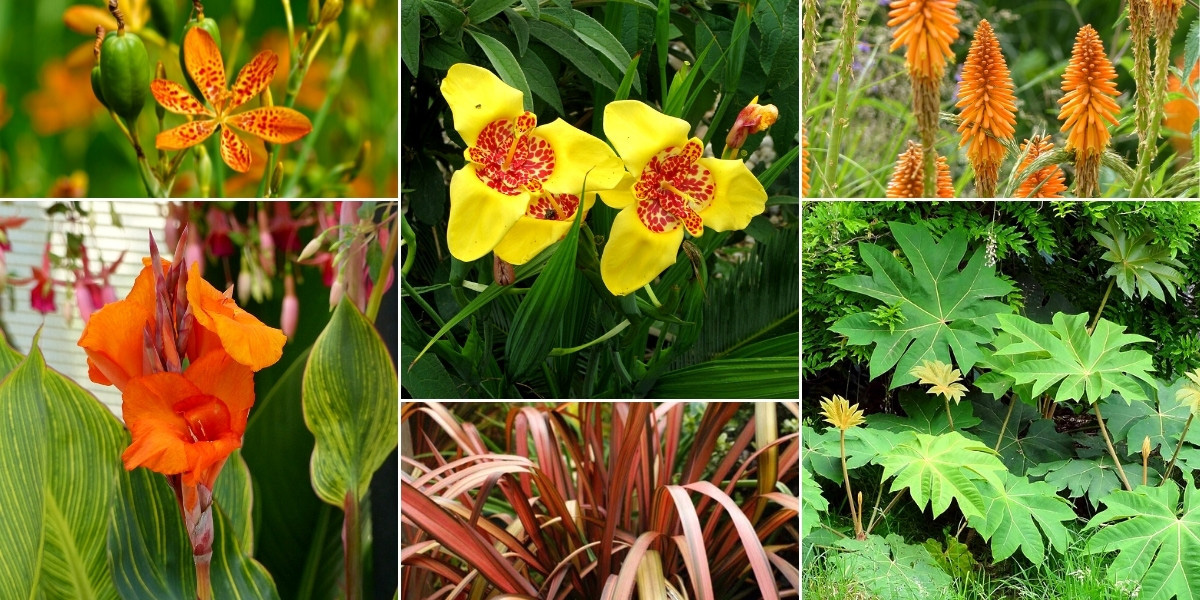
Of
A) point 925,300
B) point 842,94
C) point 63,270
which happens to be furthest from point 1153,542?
point 63,270

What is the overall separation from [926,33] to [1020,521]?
56 cm

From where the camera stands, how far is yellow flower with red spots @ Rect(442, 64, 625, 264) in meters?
0.92

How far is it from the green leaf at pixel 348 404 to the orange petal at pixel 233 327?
0.11 m

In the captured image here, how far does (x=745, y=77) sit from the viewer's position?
3.32 ft

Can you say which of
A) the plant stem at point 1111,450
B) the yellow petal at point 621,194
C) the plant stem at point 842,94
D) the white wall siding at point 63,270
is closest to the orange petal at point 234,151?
the white wall siding at point 63,270

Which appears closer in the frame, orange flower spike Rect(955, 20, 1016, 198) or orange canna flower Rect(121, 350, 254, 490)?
orange canna flower Rect(121, 350, 254, 490)

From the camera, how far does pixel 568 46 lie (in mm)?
963

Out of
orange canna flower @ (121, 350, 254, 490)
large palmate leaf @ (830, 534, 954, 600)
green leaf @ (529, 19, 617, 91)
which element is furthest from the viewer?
large palmate leaf @ (830, 534, 954, 600)

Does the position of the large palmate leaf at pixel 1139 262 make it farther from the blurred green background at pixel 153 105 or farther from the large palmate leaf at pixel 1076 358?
the blurred green background at pixel 153 105

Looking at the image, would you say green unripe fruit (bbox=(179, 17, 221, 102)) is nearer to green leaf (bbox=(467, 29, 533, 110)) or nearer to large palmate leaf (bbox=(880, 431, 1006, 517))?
green leaf (bbox=(467, 29, 533, 110))

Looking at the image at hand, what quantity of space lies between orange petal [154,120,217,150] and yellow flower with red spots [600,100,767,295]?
1.47 feet

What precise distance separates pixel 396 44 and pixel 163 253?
37 cm

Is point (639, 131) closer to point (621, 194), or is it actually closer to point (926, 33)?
point (621, 194)

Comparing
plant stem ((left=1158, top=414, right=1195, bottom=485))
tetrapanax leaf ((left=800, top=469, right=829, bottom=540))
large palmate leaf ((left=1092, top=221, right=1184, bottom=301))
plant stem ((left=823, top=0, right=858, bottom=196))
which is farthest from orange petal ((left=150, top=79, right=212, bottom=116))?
plant stem ((left=1158, top=414, right=1195, bottom=485))
